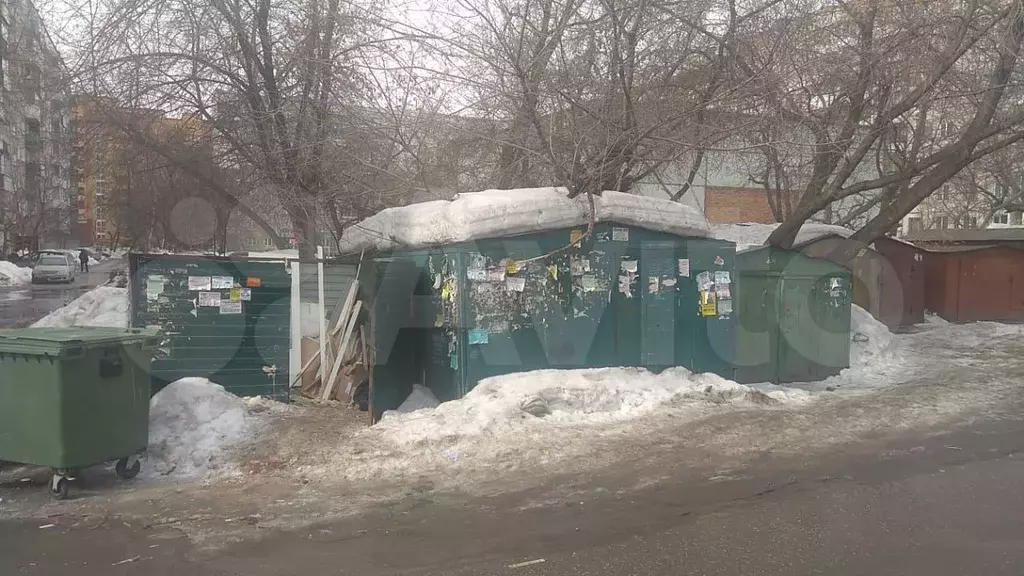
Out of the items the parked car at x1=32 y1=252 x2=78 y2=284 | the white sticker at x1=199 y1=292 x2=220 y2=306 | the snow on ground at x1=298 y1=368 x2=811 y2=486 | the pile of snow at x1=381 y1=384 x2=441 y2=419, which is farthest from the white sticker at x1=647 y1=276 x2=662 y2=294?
the parked car at x1=32 y1=252 x2=78 y2=284

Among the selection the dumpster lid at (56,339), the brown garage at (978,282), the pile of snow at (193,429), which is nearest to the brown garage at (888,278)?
the brown garage at (978,282)

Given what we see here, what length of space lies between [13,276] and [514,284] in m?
36.6

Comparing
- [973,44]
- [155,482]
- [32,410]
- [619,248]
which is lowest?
[155,482]

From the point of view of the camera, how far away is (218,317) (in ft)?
27.5

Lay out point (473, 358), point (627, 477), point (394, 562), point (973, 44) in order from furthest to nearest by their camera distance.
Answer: point (973, 44) → point (473, 358) → point (627, 477) → point (394, 562)

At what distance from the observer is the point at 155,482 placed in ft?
19.9

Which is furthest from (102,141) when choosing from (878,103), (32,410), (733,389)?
(878,103)

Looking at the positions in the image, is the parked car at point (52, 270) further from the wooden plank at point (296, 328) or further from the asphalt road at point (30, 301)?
the wooden plank at point (296, 328)

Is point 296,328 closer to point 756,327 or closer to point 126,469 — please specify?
point 126,469

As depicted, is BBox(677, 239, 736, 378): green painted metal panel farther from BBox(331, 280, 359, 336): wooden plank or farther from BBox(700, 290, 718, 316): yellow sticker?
BBox(331, 280, 359, 336): wooden plank

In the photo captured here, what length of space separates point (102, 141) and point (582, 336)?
10.3 m

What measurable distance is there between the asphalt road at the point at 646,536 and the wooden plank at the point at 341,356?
380 centimetres

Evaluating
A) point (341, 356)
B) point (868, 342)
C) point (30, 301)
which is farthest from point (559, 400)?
point (30, 301)

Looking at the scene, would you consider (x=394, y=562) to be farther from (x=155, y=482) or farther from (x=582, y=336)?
(x=582, y=336)
